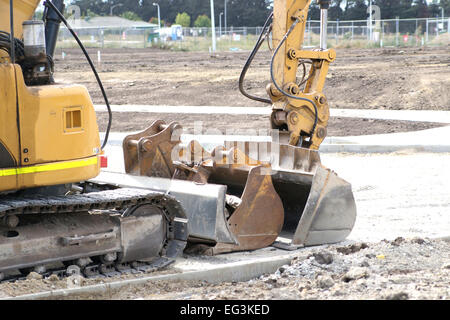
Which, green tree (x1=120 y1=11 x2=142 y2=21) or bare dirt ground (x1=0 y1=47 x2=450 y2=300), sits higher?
green tree (x1=120 y1=11 x2=142 y2=21)

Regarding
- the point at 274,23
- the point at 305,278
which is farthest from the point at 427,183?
the point at 305,278

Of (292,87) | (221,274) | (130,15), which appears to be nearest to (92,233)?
(221,274)

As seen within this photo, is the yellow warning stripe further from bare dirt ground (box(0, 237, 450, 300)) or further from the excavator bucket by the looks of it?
the excavator bucket

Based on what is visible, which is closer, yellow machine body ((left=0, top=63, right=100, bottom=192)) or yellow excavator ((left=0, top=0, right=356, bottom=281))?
yellow machine body ((left=0, top=63, right=100, bottom=192))

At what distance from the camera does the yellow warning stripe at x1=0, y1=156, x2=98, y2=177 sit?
5.20 m

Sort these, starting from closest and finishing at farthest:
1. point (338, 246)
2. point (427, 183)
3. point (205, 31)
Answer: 1. point (338, 246)
2. point (427, 183)
3. point (205, 31)

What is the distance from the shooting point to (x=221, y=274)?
6.05 meters

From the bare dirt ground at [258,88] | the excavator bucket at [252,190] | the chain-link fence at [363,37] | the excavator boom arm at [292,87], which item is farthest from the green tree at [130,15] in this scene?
the excavator bucket at [252,190]

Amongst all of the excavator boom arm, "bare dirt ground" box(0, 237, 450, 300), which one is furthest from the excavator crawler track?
the excavator boom arm

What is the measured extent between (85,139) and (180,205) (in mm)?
1108

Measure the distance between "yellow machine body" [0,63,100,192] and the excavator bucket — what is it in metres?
1.38

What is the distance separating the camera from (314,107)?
26.7 feet

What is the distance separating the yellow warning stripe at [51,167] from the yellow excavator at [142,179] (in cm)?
1
